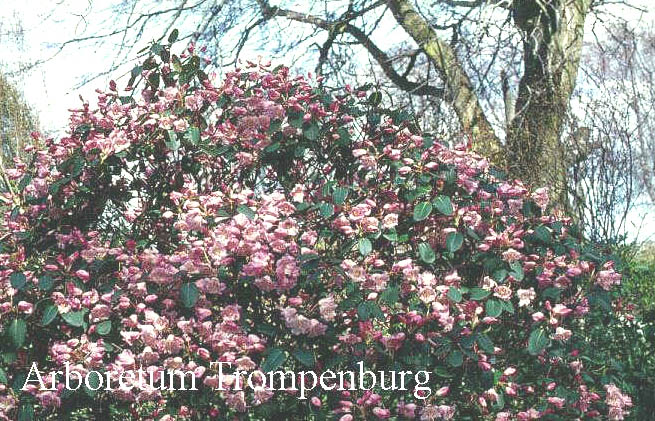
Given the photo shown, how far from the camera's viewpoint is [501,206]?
2.73 m

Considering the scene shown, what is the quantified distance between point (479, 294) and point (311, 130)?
0.84 m

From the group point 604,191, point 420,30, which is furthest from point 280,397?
point 420,30

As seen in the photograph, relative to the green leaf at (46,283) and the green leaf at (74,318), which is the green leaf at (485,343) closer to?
the green leaf at (74,318)

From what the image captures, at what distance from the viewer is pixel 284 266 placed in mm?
2404

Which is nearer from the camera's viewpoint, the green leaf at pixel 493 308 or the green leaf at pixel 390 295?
the green leaf at pixel 390 295

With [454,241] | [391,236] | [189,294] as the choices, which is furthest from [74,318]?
[454,241]

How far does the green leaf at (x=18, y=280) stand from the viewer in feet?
8.42

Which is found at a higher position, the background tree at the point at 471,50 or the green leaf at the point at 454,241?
the background tree at the point at 471,50

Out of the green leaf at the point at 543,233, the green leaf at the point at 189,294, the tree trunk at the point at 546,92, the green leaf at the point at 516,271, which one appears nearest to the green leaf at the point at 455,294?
the green leaf at the point at 516,271

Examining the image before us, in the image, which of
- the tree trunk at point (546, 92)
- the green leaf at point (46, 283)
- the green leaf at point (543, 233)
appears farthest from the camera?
the tree trunk at point (546, 92)

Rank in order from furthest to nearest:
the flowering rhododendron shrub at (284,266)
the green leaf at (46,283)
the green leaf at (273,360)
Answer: the green leaf at (46,283) < the flowering rhododendron shrub at (284,266) < the green leaf at (273,360)

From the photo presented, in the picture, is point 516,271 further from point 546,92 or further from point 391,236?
point 546,92

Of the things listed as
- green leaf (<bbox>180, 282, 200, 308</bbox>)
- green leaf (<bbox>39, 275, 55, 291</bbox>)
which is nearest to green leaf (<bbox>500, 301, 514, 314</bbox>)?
green leaf (<bbox>180, 282, 200, 308</bbox>)

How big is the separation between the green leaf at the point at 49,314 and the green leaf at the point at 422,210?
1.27 metres
